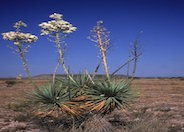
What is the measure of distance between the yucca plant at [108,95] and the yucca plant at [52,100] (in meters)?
0.56

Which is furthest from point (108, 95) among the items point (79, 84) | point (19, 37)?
point (19, 37)

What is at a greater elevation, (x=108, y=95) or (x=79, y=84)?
(x=79, y=84)

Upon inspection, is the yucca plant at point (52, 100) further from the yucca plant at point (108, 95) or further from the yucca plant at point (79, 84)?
the yucca plant at point (108, 95)

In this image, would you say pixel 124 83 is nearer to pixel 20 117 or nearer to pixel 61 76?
pixel 61 76

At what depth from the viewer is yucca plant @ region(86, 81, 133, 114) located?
328 inches

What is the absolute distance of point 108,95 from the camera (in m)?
8.55

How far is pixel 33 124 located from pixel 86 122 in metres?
3.29

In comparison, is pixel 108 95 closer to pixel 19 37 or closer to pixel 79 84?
pixel 79 84

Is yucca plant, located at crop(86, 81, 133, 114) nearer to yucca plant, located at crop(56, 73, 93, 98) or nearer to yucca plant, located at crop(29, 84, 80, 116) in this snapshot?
yucca plant, located at crop(56, 73, 93, 98)

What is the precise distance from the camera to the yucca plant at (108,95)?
8344 millimetres

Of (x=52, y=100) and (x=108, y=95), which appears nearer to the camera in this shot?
(x=52, y=100)

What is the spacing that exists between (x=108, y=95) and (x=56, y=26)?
2.50 meters

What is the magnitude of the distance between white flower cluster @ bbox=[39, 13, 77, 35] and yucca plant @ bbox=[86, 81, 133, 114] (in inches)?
72.4

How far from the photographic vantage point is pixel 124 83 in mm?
8820
